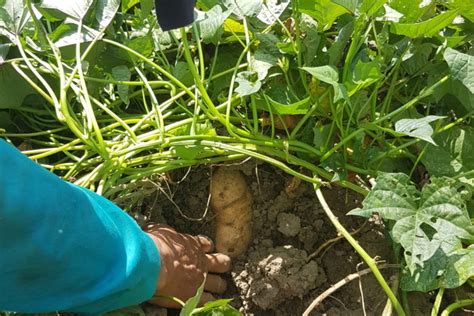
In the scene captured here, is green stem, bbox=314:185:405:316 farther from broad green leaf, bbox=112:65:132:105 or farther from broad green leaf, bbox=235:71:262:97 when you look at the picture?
broad green leaf, bbox=112:65:132:105

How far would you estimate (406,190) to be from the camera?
1081 millimetres

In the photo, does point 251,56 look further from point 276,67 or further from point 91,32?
point 91,32

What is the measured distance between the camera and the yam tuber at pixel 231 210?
4.35 ft

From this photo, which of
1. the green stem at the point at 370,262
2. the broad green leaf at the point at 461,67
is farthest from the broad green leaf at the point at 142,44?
the broad green leaf at the point at 461,67

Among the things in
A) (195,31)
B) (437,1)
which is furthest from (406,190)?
(195,31)

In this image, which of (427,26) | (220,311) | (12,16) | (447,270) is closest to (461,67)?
Result: (427,26)

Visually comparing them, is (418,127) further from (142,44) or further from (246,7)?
(142,44)

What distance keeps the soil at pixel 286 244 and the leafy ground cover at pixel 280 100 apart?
0.04 m

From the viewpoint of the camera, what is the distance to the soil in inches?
48.4

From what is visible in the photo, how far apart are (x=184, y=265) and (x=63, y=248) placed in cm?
28

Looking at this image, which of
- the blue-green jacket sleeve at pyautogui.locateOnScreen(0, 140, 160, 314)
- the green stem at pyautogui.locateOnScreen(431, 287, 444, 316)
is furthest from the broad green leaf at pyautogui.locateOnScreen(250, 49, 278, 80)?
the green stem at pyautogui.locateOnScreen(431, 287, 444, 316)

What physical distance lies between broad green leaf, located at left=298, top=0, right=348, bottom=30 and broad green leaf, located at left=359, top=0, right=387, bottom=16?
0.10 feet

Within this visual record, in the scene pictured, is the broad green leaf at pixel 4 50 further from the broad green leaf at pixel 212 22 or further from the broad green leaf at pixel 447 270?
the broad green leaf at pixel 447 270

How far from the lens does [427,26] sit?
3.62ft
